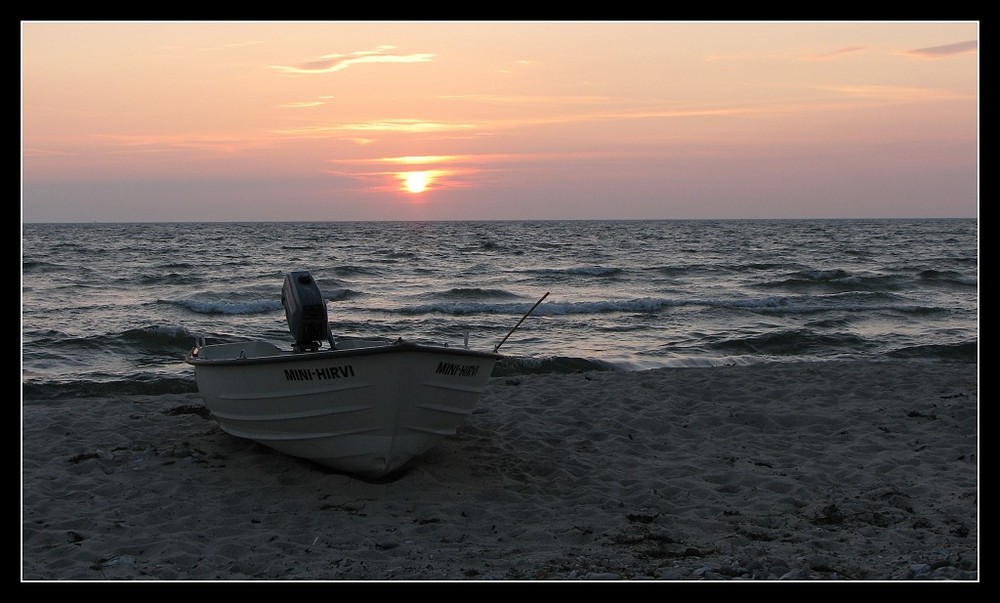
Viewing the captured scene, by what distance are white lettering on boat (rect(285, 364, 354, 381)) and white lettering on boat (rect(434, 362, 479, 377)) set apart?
80 centimetres

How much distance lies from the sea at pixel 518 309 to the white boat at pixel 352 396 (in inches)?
34.0

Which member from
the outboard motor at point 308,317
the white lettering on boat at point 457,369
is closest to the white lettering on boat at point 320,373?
the white lettering on boat at point 457,369

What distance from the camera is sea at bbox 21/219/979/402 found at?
645 inches

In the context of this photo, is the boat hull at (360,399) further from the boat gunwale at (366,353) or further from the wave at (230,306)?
the wave at (230,306)

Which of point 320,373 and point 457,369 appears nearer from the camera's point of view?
point 320,373

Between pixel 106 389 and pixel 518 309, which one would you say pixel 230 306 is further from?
pixel 106 389

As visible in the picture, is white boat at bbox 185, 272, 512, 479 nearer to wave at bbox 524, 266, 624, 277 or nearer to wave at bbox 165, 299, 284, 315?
wave at bbox 165, 299, 284, 315

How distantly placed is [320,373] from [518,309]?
56.6 ft

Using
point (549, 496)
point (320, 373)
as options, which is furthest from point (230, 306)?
point (549, 496)

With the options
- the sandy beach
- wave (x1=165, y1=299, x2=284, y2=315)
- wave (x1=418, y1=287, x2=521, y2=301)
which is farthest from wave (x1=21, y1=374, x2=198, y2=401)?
wave (x1=418, y1=287, x2=521, y2=301)

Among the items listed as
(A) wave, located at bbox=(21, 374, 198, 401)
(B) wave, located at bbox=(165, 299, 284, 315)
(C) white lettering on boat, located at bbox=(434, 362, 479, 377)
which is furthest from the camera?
(B) wave, located at bbox=(165, 299, 284, 315)

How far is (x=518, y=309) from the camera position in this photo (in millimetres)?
24953

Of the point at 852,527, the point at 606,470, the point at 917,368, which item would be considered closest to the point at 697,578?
the point at 852,527

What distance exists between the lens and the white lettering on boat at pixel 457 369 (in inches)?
316
